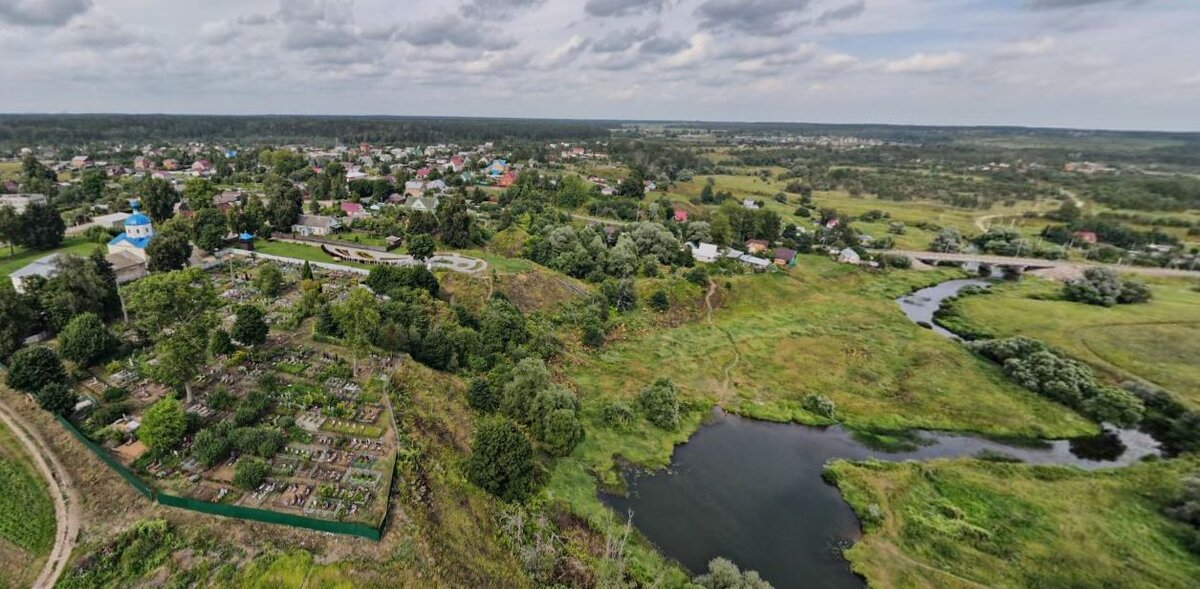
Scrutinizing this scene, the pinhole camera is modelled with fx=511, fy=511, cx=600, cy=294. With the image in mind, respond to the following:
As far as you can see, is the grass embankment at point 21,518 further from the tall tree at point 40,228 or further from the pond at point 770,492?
the tall tree at point 40,228

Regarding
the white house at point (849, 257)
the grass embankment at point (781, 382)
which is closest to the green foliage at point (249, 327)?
the grass embankment at point (781, 382)

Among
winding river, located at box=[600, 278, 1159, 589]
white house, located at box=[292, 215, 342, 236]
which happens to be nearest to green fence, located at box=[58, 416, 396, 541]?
winding river, located at box=[600, 278, 1159, 589]

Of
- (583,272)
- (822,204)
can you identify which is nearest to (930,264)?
(822,204)

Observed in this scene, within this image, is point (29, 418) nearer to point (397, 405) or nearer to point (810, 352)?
point (397, 405)

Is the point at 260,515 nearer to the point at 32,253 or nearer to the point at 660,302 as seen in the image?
the point at 660,302

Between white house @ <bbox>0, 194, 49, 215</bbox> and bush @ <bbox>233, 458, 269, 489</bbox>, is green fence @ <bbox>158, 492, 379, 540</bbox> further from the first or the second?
white house @ <bbox>0, 194, 49, 215</bbox>
